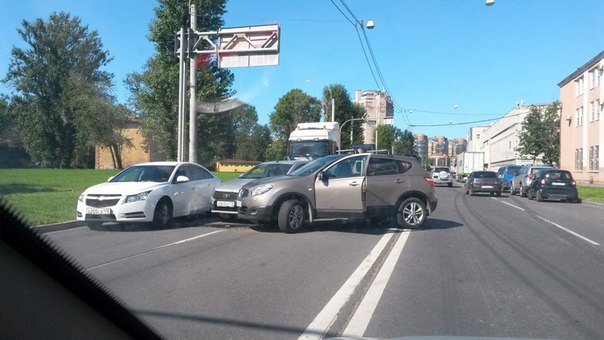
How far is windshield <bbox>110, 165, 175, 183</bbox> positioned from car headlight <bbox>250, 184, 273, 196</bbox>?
252 centimetres

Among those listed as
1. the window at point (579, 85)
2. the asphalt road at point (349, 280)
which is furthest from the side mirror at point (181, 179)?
the window at point (579, 85)

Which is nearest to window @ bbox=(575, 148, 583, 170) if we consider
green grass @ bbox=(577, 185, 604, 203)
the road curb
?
green grass @ bbox=(577, 185, 604, 203)

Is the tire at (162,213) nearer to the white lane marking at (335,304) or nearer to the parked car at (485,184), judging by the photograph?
the white lane marking at (335,304)

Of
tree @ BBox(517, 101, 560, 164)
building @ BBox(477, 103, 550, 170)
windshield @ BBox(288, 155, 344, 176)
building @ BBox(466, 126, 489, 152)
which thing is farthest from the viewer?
building @ BBox(466, 126, 489, 152)

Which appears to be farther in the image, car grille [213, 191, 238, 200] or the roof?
the roof

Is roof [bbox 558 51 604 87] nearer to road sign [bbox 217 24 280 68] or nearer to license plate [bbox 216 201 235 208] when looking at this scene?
road sign [bbox 217 24 280 68]

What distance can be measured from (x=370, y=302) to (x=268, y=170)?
940 cm

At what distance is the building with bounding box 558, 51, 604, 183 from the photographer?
136 ft

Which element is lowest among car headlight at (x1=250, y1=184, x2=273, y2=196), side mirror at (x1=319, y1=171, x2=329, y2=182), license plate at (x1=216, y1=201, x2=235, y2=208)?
license plate at (x1=216, y1=201, x2=235, y2=208)

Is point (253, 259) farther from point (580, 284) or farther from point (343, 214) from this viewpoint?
point (580, 284)

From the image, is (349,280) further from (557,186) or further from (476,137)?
(476,137)

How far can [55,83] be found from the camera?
105ft

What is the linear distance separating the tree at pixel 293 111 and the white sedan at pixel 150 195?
5637cm

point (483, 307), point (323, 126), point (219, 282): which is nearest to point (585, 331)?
point (483, 307)
